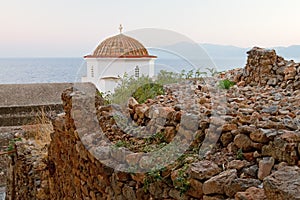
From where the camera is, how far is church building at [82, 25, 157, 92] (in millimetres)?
4117

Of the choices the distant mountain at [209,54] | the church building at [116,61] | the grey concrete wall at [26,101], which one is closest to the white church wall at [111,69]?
the church building at [116,61]

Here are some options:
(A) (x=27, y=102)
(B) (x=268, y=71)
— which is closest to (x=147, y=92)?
(B) (x=268, y=71)

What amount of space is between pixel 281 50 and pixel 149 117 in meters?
2.11

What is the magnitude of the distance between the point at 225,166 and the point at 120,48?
296 centimetres

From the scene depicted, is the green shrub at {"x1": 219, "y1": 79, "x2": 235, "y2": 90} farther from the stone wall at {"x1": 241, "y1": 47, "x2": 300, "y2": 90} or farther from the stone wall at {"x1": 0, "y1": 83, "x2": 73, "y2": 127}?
the stone wall at {"x1": 0, "y1": 83, "x2": 73, "y2": 127}

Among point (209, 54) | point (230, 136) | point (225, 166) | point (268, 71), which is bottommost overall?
point (225, 166)

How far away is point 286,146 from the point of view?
4.91 feet

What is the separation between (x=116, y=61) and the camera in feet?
14.2

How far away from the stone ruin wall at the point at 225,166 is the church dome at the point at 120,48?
1.04 metres

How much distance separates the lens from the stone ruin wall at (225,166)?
1.46 m

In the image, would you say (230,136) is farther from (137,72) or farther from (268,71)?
(137,72)

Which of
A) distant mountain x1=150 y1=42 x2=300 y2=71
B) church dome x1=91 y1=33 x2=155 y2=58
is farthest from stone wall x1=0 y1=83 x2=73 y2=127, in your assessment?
distant mountain x1=150 y1=42 x2=300 y2=71

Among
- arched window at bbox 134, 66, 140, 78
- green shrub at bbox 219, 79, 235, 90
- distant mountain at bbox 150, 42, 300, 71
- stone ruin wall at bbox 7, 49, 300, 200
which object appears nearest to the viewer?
stone ruin wall at bbox 7, 49, 300, 200

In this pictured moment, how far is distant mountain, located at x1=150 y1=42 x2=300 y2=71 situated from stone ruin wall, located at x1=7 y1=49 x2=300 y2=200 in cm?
31
